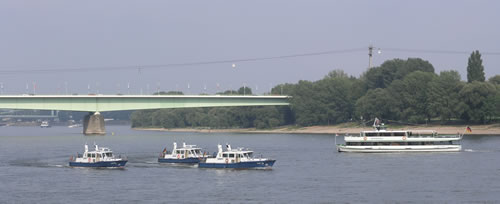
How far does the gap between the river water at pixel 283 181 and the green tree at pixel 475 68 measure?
253 feet

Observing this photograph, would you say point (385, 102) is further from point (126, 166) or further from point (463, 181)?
point (463, 181)

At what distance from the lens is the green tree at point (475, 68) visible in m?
197

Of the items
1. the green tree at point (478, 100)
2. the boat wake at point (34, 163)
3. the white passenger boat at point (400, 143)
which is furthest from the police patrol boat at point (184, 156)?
the green tree at point (478, 100)

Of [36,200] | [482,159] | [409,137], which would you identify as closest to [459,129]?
[409,137]

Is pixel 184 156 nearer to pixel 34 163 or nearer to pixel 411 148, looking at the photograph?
pixel 34 163

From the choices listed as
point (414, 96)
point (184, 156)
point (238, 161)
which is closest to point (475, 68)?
point (414, 96)

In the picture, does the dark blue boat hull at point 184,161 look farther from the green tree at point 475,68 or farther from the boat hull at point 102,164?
the green tree at point 475,68

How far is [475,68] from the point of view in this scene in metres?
198

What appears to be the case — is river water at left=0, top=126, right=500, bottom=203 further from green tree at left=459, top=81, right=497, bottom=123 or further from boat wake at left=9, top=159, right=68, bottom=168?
green tree at left=459, top=81, right=497, bottom=123

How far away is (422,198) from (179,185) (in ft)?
87.2

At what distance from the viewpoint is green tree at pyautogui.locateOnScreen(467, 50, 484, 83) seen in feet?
648

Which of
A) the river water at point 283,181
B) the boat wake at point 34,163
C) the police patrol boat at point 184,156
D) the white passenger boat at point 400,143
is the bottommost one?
the river water at point 283,181

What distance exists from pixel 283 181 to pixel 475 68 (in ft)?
401

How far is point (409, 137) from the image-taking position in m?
126
